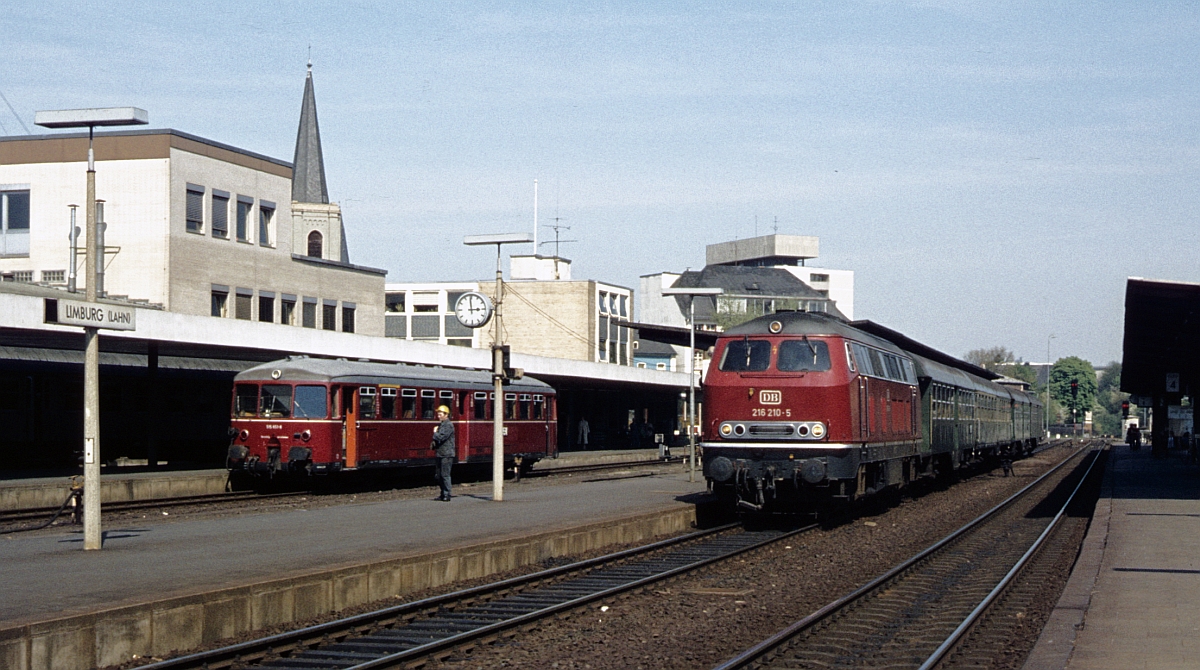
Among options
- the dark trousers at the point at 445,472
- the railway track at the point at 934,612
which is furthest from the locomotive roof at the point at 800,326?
the dark trousers at the point at 445,472

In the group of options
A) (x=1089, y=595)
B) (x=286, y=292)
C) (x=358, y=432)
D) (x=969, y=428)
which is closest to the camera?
(x=1089, y=595)

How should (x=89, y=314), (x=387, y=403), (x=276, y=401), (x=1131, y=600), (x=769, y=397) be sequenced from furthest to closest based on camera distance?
(x=387, y=403)
(x=276, y=401)
(x=769, y=397)
(x=89, y=314)
(x=1131, y=600)

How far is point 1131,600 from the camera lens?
12594 millimetres

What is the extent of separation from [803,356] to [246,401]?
13.7 metres

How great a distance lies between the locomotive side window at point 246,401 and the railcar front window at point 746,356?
39.6 ft

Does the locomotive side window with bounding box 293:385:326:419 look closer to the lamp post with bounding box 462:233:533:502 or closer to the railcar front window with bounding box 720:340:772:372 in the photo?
Answer: the lamp post with bounding box 462:233:533:502

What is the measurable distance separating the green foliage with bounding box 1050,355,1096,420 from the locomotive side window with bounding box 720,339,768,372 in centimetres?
15051

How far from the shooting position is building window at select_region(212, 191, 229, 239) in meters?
46.8

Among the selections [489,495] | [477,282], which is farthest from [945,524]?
[477,282]

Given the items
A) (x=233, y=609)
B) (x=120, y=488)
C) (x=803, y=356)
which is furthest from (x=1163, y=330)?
(x=233, y=609)

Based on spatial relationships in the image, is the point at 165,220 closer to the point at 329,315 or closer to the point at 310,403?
the point at 329,315

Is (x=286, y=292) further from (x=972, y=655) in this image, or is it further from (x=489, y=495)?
(x=972, y=655)

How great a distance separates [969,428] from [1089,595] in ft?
84.6

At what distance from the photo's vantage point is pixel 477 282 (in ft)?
354
